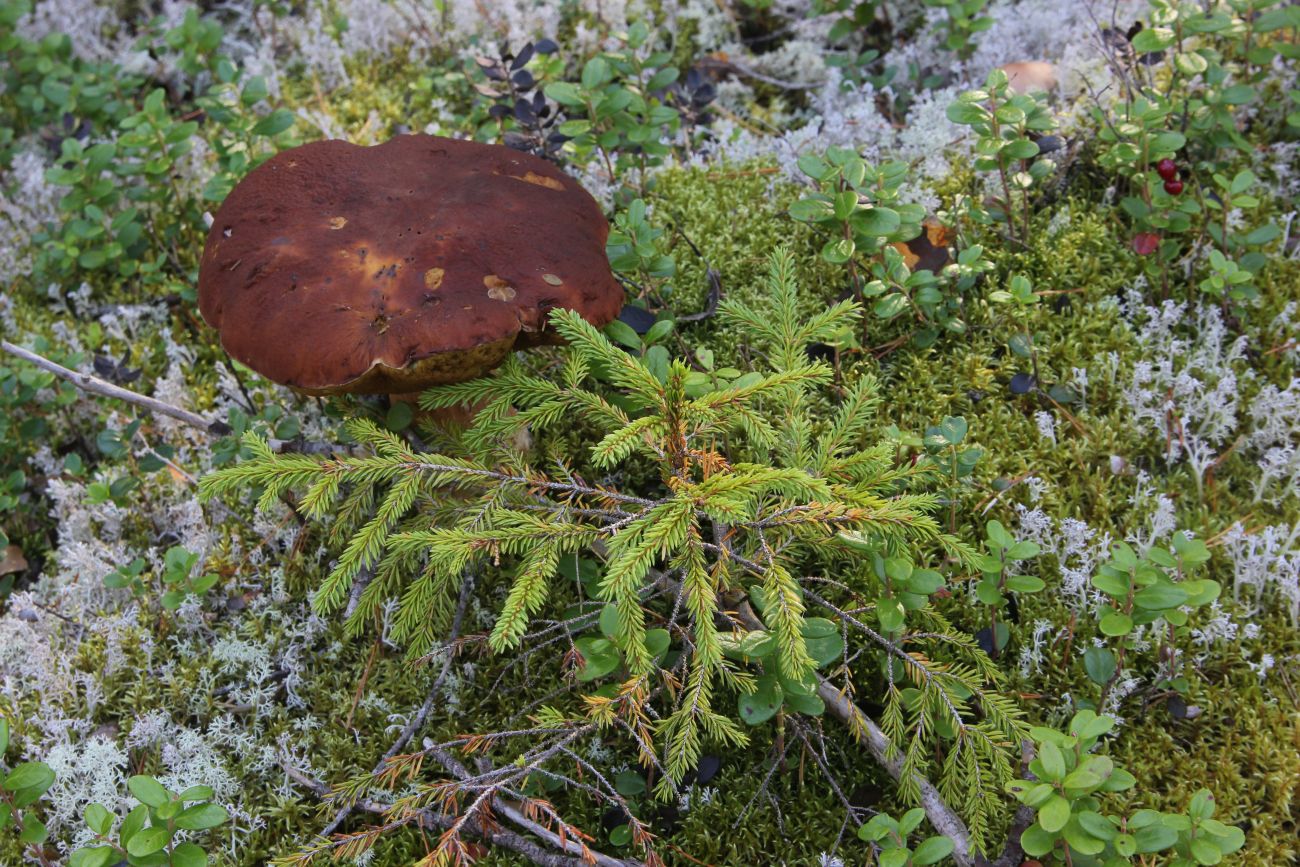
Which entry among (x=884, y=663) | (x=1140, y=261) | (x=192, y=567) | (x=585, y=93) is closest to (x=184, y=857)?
(x=192, y=567)

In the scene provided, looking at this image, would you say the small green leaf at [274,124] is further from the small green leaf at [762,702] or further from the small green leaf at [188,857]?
the small green leaf at [762,702]

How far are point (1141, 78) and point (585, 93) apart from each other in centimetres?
226

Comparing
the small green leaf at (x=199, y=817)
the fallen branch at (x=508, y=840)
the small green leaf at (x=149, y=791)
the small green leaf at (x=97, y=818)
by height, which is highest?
the small green leaf at (x=149, y=791)

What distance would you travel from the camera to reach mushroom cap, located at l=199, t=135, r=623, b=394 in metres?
2.44

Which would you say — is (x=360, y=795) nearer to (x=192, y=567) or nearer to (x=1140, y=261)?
(x=192, y=567)

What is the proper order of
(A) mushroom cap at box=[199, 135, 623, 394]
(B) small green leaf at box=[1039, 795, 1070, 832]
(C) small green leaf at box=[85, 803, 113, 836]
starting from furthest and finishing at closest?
(A) mushroom cap at box=[199, 135, 623, 394]
(C) small green leaf at box=[85, 803, 113, 836]
(B) small green leaf at box=[1039, 795, 1070, 832]

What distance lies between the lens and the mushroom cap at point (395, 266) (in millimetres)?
2439

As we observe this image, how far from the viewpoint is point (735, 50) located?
5062 millimetres

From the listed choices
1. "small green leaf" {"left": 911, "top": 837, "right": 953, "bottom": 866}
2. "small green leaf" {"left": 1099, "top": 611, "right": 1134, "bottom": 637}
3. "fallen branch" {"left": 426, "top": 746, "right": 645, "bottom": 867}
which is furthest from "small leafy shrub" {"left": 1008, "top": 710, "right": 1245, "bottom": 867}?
"fallen branch" {"left": 426, "top": 746, "right": 645, "bottom": 867}

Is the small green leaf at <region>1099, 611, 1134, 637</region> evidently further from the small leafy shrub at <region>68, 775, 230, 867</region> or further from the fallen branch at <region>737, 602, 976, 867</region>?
the small leafy shrub at <region>68, 775, 230, 867</region>

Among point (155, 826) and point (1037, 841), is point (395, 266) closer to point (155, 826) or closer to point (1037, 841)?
point (155, 826)

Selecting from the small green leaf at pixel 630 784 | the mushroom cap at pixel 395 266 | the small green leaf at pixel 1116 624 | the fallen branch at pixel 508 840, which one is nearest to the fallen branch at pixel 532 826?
the fallen branch at pixel 508 840

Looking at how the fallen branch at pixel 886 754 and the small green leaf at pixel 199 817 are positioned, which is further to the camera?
the fallen branch at pixel 886 754

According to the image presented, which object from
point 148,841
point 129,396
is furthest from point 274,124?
point 148,841
